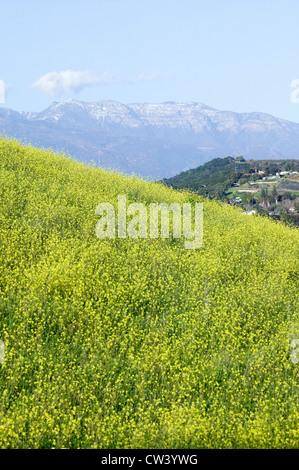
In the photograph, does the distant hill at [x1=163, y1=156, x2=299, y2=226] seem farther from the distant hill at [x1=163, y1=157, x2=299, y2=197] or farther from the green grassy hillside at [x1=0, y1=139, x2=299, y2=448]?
the green grassy hillside at [x1=0, y1=139, x2=299, y2=448]

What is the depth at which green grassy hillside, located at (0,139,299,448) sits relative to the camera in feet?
33.5

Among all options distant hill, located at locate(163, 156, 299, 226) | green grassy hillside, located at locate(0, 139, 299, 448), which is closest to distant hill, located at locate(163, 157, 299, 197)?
distant hill, located at locate(163, 156, 299, 226)

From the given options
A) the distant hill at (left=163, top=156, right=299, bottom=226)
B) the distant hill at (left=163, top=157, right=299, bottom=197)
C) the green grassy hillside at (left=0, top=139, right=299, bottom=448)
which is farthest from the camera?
the distant hill at (left=163, top=157, right=299, bottom=197)

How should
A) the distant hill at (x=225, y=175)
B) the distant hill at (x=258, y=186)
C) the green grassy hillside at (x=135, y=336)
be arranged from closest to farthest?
1. the green grassy hillside at (x=135, y=336)
2. the distant hill at (x=258, y=186)
3. the distant hill at (x=225, y=175)

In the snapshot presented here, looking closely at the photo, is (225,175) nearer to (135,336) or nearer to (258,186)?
(258,186)

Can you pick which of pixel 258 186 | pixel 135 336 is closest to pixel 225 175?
pixel 258 186

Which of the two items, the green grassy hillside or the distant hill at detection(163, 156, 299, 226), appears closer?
the green grassy hillside

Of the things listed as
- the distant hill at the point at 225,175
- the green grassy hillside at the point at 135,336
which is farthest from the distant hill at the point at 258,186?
the green grassy hillside at the point at 135,336

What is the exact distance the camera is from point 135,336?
14023 millimetres

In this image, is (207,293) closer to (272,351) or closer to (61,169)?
(272,351)

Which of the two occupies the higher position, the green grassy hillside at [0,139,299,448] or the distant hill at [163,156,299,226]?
the distant hill at [163,156,299,226]

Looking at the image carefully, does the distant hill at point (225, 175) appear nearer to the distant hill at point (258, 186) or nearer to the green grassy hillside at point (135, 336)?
the distant hill at point (258, 186)

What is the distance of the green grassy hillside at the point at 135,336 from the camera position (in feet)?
33.5
